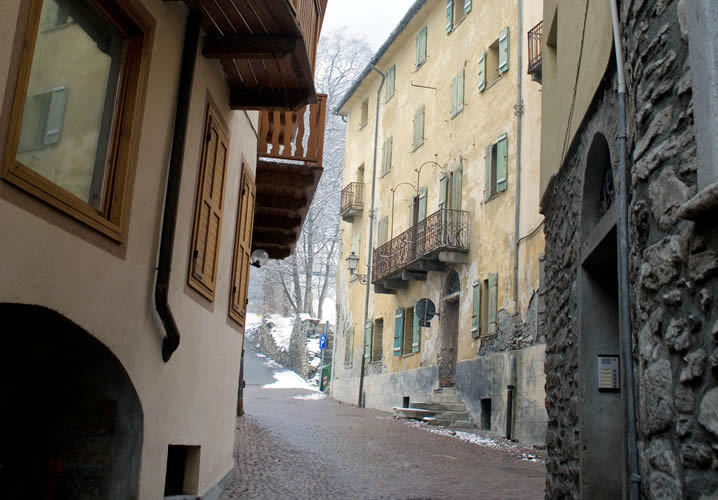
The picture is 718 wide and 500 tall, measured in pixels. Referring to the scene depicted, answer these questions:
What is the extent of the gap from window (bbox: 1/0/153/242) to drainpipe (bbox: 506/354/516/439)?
12.2m

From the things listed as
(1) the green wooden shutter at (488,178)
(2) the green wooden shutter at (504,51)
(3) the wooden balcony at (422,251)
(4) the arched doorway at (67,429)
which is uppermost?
(2) the green wooden shutter at (504,51)

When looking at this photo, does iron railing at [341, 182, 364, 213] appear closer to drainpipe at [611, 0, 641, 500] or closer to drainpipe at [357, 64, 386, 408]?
drainpipe at [357, 64, 386, 408]

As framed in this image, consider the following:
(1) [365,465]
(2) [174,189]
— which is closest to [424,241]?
(1) [365,465]

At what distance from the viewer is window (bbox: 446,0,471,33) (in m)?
22.4

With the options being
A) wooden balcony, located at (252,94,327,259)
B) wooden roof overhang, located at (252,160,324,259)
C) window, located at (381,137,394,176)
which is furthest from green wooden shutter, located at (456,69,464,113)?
wooden balcony, located at (252,94,327,259)

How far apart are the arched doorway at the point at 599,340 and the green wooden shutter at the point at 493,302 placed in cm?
1112

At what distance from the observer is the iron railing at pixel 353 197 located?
2905 centimetres

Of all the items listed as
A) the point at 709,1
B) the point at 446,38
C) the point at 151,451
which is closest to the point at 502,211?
the point at 446,38

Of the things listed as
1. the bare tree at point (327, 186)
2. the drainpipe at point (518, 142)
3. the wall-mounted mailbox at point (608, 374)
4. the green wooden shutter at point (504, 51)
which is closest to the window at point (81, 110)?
the wall-mounted mailbox at point (608, 374)

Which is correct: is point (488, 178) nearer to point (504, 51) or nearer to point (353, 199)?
point (504, 51)

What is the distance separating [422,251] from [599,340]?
48.8 feet

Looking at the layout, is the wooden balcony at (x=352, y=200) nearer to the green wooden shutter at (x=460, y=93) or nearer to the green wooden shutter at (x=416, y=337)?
the green wooden shutter at (x=416, y=337)

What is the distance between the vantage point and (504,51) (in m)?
18.9

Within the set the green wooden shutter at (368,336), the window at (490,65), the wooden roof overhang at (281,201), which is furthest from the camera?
the green wooden shutter at (368,336)
